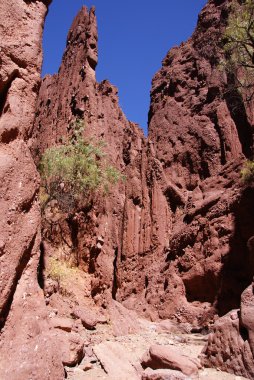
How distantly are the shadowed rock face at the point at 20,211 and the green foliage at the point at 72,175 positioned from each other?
759cm

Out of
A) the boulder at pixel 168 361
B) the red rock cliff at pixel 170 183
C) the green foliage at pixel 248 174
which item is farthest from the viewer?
the green foliage at pixel 248 174

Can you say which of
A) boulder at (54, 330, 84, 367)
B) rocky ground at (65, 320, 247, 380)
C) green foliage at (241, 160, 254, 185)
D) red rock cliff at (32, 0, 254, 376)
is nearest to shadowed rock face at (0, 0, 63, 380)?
boulder at (54, 330, 84, 367)

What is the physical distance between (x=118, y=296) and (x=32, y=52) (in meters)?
16.4

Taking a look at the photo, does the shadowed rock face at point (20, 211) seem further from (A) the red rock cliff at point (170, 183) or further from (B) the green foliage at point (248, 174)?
(B) the green foliage at point (248, 174)

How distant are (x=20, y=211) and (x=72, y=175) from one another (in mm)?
9148

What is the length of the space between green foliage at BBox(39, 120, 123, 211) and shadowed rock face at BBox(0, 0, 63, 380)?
759cm

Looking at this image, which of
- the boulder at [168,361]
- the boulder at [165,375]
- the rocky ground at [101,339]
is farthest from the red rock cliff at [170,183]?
the boulder at [165,375]

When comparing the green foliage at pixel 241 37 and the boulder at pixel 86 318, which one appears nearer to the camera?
the boulder at pixel 86 318

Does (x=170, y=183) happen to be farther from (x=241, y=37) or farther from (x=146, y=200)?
(x=241, y=37)

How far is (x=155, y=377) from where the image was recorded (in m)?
6.38

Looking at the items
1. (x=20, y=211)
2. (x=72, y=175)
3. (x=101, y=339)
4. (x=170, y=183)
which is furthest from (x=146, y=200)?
(x=20, y=211)

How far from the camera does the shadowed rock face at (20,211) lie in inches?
213

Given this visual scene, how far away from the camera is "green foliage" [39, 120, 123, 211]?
1461cm

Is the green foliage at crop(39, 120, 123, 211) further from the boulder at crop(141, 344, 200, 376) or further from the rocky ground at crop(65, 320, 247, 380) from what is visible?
the boulder at crop(141, 344, 200, 376)
